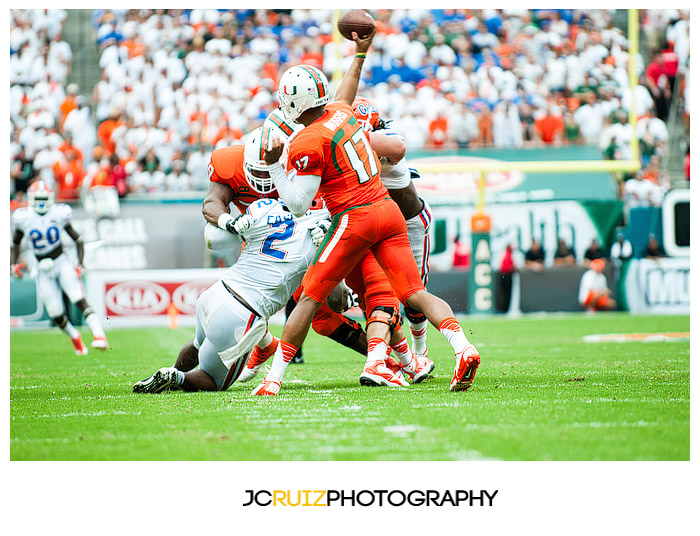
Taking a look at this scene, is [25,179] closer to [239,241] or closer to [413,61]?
[413,61]

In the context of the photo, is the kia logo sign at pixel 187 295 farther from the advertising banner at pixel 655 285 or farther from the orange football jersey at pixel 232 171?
the orange football jersey at pixel 232 171

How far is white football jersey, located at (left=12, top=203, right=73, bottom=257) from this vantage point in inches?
333

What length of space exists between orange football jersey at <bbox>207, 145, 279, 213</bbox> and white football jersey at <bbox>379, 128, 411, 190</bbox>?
727 mm

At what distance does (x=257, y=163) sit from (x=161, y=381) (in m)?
1.28

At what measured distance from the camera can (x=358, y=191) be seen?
4527 millimetres

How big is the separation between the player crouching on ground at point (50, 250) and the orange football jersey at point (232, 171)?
379 centimetres

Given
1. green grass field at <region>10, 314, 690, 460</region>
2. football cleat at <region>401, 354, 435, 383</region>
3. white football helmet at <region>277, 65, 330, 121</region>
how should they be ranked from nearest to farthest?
1. green grass field at <region>10, 314, 690, 460</region>
2. white football helmet at <region>277, 65, 330, 121</region>
3. football cleat at <region>401, 354, 435, 383</region>

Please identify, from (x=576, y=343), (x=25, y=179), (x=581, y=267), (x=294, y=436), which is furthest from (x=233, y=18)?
(x=294, y=436)

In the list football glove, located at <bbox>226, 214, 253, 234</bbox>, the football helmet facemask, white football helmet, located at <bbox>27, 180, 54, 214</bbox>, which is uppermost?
the football helmet facemask

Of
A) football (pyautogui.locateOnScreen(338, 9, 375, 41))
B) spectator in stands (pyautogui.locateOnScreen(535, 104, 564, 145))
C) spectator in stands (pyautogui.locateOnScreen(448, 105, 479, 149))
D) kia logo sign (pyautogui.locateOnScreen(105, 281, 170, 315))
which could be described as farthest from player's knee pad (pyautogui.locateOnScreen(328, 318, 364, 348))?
spectator in stands (pyautogui.locateOnScreen(535, 104, 564, 145))

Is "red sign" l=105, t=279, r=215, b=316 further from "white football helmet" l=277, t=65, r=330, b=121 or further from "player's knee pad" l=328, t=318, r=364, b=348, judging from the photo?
"white football helmet" l=277, t=65, r=330, b=121

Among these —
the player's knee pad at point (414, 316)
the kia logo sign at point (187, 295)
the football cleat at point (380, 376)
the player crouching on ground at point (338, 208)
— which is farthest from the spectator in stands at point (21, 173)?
the player crouching on ground at point (338, 208)

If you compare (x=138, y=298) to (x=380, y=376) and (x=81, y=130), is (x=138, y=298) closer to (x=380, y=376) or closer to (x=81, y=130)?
(x=81, y=130)
